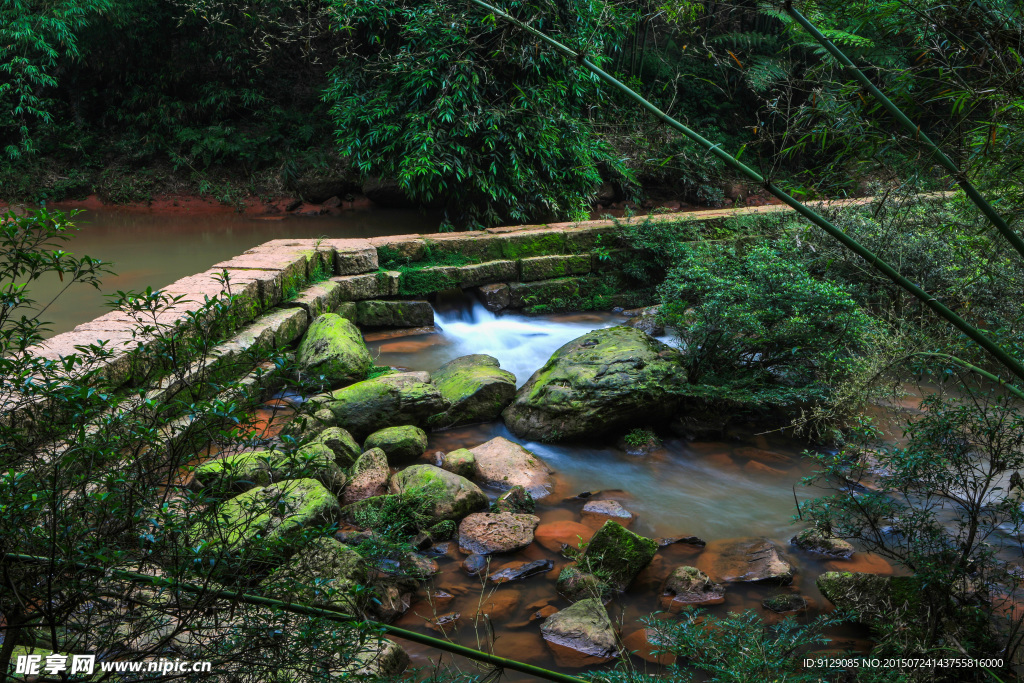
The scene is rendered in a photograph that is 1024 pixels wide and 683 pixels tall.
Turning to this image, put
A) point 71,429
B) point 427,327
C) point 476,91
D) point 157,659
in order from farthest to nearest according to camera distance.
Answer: point 476,91 < point 427,327 < point 71,429 < point 157,659

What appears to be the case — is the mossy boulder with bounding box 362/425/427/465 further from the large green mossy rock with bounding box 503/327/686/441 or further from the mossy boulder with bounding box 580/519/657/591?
the mossy boulder with bounding box 580/519/657/591

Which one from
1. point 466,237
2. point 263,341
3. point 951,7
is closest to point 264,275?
point 263,341

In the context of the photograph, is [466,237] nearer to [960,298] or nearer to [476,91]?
[476,91]

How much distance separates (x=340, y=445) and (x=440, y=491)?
2.98ft

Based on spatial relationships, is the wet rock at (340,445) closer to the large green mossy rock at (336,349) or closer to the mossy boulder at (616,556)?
the large green mossy rock at (336,349)

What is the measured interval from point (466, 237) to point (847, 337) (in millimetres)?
4318

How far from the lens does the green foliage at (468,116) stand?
8750 mm

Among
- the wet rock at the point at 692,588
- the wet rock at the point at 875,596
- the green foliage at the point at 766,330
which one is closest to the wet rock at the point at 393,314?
the green foliage at the point at 766,330

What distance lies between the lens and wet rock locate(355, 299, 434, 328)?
731 cm

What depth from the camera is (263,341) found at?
5.56 m

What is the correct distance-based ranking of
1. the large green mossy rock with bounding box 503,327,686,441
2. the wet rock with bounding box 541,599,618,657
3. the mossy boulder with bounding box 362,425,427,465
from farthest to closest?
1. the large green mossy rock with bounding box 503,327,686,441
2. the mossy boulder with bounding box 362,425,427,465
3. the wet rock with bounding box 541,599,618,657

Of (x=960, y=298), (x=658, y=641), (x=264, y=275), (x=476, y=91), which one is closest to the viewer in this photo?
(x=658, y=641)

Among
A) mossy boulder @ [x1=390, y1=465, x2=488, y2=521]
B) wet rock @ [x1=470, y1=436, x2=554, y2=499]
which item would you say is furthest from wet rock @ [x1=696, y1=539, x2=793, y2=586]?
mossy boulder @ [x1=390, y1=465, x2=488, y2=521]

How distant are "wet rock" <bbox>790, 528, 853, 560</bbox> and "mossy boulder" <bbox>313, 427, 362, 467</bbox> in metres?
2.96
